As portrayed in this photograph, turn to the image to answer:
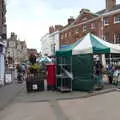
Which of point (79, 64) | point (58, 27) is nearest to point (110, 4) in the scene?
point (58, 27)

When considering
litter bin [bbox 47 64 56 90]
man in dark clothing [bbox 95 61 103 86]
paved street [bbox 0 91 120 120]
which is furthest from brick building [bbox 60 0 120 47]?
paved street [bbox 0 91 120 120]

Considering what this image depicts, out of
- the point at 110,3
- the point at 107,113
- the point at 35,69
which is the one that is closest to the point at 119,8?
the point at 110,3

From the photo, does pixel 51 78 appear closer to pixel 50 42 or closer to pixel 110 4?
pixel 110 4

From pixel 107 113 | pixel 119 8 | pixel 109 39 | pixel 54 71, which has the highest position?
pixel 119 8

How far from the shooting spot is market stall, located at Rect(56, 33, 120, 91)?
1944 centimetres

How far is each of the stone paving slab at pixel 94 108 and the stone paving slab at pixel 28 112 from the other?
24.0 inches

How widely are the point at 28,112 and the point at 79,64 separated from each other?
7.40 meters

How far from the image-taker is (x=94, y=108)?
13.6 m

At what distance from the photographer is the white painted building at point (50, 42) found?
83575 millimetres

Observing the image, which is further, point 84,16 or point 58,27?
point 58,27

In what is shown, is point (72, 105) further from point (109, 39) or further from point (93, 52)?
point (109, 39)

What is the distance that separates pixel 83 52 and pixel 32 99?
4.20 m

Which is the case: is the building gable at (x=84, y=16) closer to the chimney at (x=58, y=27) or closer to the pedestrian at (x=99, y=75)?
the chimney at (x=58, y=27)

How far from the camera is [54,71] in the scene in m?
20.7
